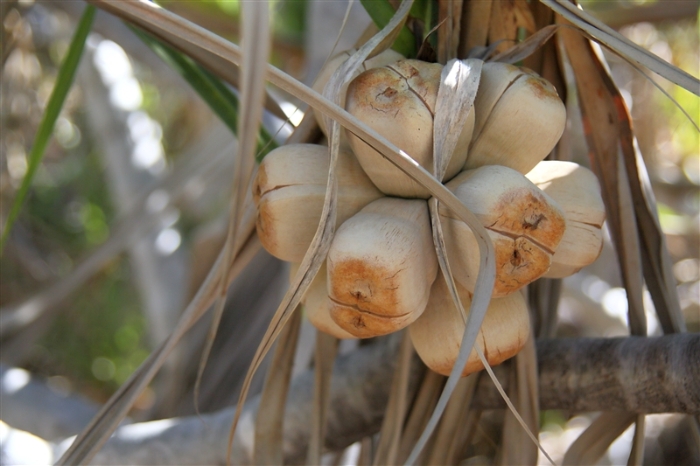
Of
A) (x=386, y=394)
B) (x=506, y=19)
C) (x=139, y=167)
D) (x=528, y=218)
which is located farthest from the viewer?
(x=139, y=167)

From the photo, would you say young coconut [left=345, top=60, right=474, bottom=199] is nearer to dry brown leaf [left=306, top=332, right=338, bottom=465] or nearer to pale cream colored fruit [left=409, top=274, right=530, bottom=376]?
pale cream colored fruit [left=409, top=274, right=530, bottom=376]

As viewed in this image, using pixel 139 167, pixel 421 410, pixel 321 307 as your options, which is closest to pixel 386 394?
pixel 421 410

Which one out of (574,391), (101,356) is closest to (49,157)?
(101,356)

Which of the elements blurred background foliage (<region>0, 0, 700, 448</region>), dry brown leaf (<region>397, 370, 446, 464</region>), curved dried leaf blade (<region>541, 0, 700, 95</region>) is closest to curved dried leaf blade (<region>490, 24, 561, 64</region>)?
curved dried leaf blade (<region>541, 0, 700, 95</region>)

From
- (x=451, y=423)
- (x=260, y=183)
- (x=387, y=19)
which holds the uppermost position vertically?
(x=387, y=19)

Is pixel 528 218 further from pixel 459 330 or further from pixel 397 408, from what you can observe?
pixel 397 408

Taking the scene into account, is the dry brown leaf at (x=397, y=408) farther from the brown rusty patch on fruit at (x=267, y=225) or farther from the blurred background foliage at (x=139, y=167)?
the blurred background foliage at (x=139, y=167)

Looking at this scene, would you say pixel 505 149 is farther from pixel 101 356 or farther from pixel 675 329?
pixel 101 356
